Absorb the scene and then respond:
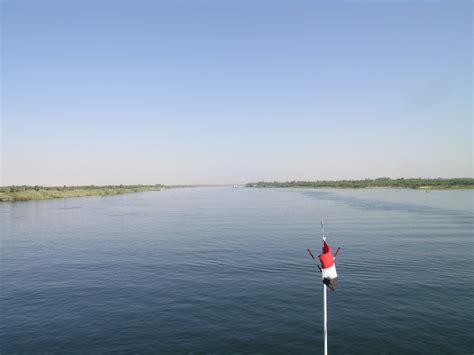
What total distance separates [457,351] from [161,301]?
20.9 metres

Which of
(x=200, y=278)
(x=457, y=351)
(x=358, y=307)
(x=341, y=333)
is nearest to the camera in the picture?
(x=457, y=351)

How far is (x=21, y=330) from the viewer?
23562mm

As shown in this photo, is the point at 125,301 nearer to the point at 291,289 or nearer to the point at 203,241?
the point at 291,289

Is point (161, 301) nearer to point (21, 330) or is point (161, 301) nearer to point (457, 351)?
point (21, 330)

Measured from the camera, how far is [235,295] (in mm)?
29031

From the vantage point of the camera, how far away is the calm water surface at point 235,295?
21.4 metres

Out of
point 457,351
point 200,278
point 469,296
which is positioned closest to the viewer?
point 457,351

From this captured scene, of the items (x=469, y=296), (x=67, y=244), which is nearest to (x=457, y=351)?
(x=469, y=296)

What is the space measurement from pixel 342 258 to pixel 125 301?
84.0ft

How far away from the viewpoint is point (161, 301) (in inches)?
1106

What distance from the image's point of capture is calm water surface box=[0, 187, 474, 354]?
843 inches

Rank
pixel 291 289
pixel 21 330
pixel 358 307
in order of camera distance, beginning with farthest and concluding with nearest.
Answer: pixel 291 289, pixel 358 307, pixel 21 330

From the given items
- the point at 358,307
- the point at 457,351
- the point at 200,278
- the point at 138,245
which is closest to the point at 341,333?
the point at 358,307

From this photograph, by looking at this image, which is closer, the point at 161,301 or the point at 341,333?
the point at 341,333
